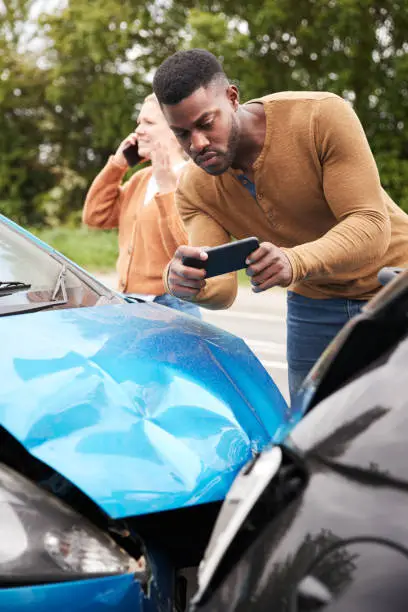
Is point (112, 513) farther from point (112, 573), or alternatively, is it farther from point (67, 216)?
point (67, 216)

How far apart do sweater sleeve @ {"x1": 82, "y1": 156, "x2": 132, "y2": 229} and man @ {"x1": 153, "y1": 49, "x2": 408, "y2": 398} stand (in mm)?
1282

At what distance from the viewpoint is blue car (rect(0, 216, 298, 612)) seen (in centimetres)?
178

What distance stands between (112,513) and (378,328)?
2.34 feet

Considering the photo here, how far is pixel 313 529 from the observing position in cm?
116

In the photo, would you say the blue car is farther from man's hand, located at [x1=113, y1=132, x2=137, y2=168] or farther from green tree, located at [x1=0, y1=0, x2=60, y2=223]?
green tree, located at [x1=0, y1=0, x2=60, y2=223]

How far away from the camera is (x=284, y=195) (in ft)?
9.16

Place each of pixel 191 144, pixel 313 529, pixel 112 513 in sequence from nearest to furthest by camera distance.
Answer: pixel 313 529 < pixel 112 513 < pixel 191 144

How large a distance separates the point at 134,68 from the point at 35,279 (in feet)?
72.5

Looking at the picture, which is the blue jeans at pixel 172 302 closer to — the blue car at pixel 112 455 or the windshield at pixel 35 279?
the windshield at pixel 35 279

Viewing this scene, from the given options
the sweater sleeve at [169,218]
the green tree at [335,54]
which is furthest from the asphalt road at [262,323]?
the green tree at [335,54]

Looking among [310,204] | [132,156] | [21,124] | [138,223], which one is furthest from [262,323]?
[21,124]

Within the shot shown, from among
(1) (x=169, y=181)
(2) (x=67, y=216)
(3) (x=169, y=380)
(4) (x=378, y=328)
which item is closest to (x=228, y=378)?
(3) (x=169, y=380)

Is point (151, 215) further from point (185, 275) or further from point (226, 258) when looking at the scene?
point (226, 258)

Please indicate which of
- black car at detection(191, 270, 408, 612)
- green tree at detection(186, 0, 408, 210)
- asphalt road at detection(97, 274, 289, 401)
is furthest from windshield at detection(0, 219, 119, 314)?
green tree at detection(186, 0, 408, 210)
